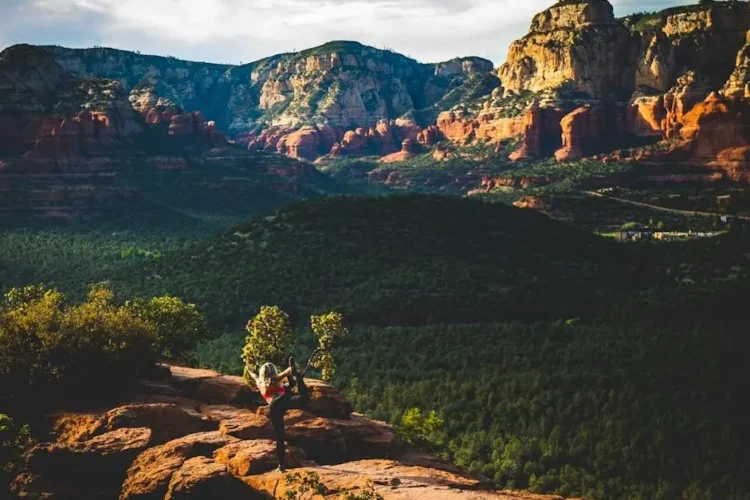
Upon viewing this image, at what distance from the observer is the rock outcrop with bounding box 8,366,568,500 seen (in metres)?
23.4

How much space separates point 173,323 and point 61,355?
1913 cm

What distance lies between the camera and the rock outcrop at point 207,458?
23359mm

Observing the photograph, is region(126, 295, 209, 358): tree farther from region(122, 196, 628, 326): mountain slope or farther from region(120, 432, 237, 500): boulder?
region(122, 196, 628, 326): mountain slope

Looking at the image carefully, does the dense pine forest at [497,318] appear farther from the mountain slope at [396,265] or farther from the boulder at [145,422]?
the boulder at [145,422]

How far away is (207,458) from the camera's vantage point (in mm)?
24812

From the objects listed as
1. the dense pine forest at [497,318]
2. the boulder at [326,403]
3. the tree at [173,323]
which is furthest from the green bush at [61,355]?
the dense pine forest at [497,318]

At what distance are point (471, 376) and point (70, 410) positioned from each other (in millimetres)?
40343

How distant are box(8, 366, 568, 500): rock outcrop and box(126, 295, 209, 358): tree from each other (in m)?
16.1

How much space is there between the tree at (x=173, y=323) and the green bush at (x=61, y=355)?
15258mm

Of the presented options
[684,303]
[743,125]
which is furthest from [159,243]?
[743,125]

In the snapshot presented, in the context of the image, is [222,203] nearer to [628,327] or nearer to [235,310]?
[235,310]

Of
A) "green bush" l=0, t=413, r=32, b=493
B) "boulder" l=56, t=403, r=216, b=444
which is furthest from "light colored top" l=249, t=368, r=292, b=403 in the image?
"green bush" l=0, t=413, r=32, b=493

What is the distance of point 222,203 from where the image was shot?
184250 millimetres

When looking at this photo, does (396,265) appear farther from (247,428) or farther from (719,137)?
(719,137)
